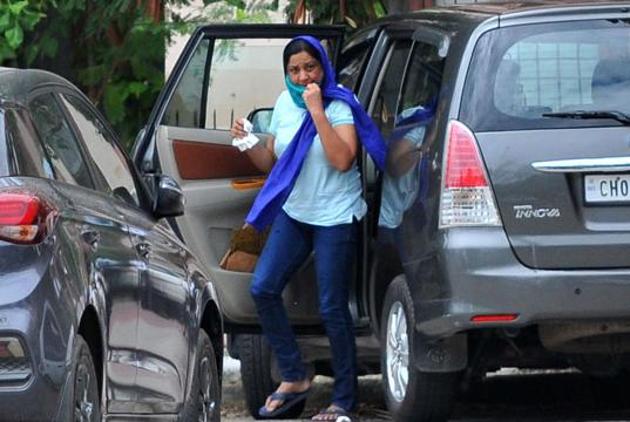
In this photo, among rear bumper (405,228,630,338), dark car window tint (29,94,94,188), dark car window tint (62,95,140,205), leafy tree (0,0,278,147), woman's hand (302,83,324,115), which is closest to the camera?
dark car window tint (29,94,94,188)

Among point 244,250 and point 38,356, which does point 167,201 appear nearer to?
point 244,250

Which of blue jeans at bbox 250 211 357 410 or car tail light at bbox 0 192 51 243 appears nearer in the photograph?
car tail light at bbox 0 192 51 243

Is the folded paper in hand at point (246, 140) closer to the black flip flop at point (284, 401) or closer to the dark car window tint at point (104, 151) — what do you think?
the black flip flop at point (284, 401)

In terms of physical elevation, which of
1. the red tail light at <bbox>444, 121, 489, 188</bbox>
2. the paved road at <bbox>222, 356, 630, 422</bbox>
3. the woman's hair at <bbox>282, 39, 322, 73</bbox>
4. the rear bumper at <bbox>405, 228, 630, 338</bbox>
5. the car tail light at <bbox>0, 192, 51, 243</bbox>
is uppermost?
the woman's hair at <bbox>282, 39, 322, 73</bbox>

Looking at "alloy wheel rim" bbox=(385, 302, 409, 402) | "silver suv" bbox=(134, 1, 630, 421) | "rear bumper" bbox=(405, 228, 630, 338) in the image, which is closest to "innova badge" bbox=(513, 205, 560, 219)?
"silver suv" bbox=(134, 1, 630, 421)

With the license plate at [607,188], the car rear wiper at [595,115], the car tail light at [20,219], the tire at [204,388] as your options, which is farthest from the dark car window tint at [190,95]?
the car tail light at [20,219]

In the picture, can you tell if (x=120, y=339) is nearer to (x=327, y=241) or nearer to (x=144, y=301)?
(x=144, y=301)

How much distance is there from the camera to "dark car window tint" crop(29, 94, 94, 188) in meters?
6.08

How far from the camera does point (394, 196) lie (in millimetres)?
8219

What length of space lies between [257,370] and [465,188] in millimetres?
2302

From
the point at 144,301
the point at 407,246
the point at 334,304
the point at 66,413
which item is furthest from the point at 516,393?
the point at 66,413

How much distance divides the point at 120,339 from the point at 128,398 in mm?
299

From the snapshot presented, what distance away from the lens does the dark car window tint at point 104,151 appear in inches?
269

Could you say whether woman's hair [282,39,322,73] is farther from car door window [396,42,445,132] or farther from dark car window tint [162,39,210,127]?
dark car window tint [162,39,210,127]
